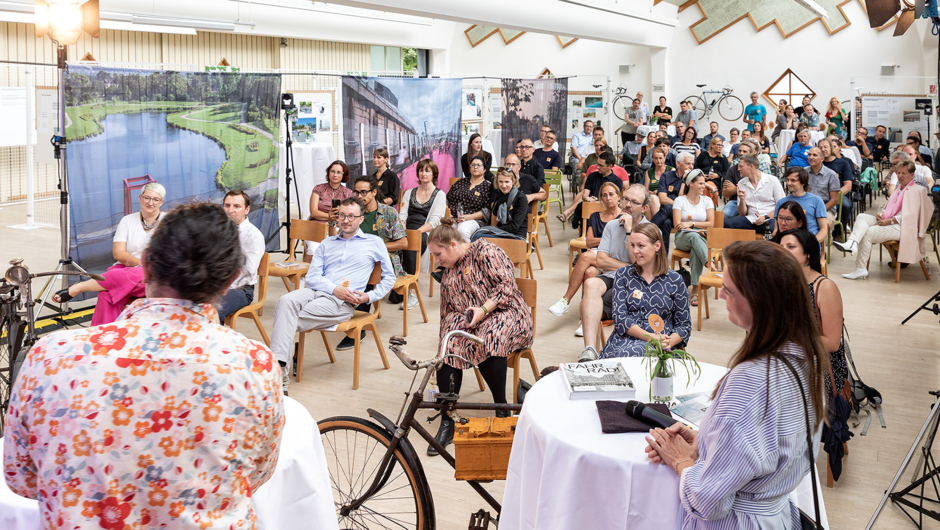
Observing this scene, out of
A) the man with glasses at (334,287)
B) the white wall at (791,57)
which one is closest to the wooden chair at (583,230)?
the man with glasses at (334,287)

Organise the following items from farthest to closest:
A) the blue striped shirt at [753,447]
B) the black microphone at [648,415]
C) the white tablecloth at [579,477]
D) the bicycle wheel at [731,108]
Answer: the bicycle wheel at [731,108], the black microphone at [648,415], the white tablecloth at [579,477], the blue striped shirt at [753,447]

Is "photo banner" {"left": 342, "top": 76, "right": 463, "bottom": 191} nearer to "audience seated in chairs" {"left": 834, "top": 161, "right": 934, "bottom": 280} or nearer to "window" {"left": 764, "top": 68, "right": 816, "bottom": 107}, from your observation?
"audience seated in chairs" {"left": 834, "top": 161, "right": 934, "bottom": 280}

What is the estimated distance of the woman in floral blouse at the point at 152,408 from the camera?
1.39 meters

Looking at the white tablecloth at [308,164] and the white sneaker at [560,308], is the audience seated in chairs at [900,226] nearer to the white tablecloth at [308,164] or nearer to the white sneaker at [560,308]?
the white sneaker at [560,308]

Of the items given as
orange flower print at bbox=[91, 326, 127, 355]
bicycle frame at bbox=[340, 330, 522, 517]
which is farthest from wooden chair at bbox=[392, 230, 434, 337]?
orange flower print at bbox=[91, 326, 127, 355]

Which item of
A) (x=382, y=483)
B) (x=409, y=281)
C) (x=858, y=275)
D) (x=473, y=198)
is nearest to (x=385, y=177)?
(x=473, y=198)

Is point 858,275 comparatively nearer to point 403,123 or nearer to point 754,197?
point 754,197

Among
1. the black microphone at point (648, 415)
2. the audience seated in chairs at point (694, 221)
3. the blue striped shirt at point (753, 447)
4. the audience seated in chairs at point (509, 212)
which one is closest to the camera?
the blue striped shirt at point (753, 447)

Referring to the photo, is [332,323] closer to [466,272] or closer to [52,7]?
[466,272]

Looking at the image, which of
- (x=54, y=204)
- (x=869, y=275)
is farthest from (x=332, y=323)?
(x=54, y=204)

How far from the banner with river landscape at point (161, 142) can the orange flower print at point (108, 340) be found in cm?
490

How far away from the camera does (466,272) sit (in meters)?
4.19

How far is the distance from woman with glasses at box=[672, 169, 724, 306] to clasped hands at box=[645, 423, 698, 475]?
Answer: 4576 mm

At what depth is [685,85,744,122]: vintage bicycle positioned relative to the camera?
19062 millimetres
